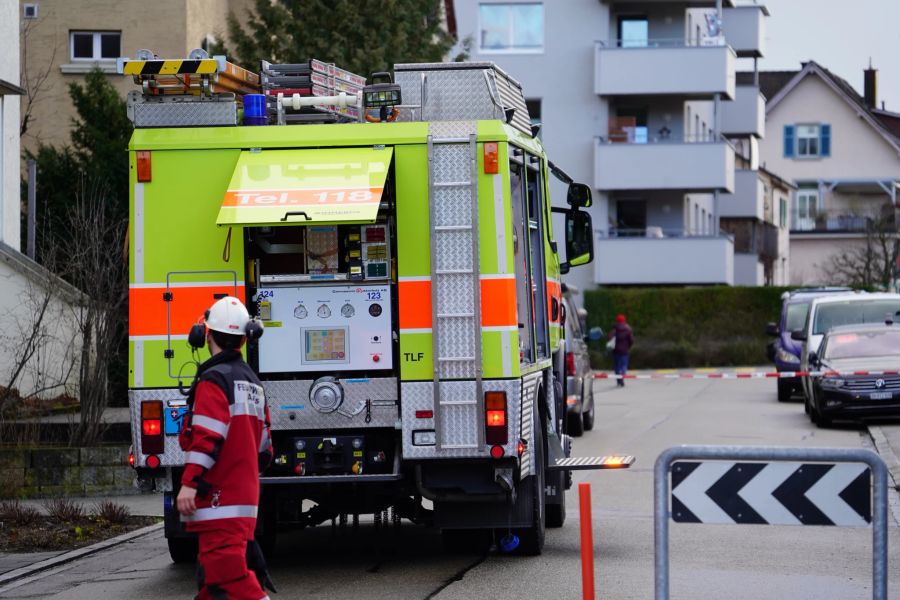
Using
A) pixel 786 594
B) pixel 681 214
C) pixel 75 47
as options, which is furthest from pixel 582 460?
pixel 681 214

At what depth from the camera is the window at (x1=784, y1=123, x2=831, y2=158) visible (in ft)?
262

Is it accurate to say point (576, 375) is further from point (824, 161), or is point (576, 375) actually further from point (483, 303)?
point (824, 161)

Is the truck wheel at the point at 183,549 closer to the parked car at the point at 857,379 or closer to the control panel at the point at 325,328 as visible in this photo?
the control panel at the point at 325,328

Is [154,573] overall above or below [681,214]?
below

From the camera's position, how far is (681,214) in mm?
53031

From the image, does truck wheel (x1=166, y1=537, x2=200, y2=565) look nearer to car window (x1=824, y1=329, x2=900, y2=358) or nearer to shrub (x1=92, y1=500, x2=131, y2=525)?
shrub (x1=92, y1=500, x2=131, y2=525)

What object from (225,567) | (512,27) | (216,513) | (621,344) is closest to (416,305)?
(216,513)

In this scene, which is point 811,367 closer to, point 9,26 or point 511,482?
point 9,26

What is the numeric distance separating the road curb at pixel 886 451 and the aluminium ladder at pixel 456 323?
605 cm

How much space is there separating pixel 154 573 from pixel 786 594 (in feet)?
13.9

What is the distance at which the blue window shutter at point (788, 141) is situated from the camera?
80375 mm

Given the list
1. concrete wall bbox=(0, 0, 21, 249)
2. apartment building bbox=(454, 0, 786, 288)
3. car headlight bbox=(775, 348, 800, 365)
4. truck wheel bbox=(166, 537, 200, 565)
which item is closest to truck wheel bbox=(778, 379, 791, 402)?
car headlight bbox=(775, 348, 800, 365)

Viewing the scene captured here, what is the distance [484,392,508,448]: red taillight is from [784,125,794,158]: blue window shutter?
72406mm

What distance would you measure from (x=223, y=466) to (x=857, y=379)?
16.8m
